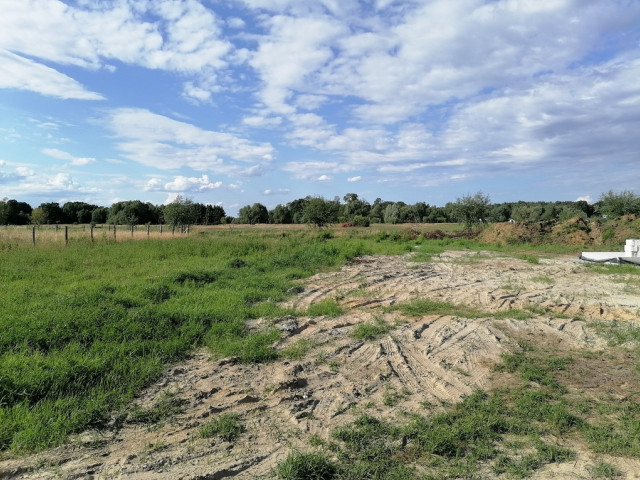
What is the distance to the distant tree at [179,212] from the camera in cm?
3538

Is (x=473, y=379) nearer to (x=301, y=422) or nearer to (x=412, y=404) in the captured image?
(x=412, y=404)

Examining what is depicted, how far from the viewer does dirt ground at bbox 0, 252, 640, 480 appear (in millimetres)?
3039

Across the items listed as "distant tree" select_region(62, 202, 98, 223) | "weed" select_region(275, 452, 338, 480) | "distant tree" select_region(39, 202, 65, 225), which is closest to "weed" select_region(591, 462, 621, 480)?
"weed" select_region(275, 452, 338, 480)

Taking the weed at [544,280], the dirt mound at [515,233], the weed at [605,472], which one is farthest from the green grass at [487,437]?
the dirt mound at [515,233]

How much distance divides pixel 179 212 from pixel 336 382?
3370cm

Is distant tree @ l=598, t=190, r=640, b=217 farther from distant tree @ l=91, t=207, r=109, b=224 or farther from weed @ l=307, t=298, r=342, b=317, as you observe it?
distant tree @ l=91, t=207, r=109, b=224

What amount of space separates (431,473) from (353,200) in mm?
78930

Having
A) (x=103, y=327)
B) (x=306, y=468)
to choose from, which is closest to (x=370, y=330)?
(x=306, y=468)

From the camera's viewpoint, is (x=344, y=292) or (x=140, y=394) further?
(x=344, y=292)

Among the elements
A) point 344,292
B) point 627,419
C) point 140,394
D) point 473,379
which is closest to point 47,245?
point 344,292

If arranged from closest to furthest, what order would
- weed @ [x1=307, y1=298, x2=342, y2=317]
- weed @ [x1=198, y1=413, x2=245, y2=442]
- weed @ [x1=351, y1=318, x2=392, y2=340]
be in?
weed @ [x1=198, y1=413, x2=245, y2=442] → weed @ [x1=351, y1=318, x2=392, y2=340] → weed @ [x1=307, y1=298, x2=342, y2=317]

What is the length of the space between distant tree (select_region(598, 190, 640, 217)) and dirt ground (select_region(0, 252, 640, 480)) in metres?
26.9

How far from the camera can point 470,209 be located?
111 feet

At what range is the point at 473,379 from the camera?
4.71m
